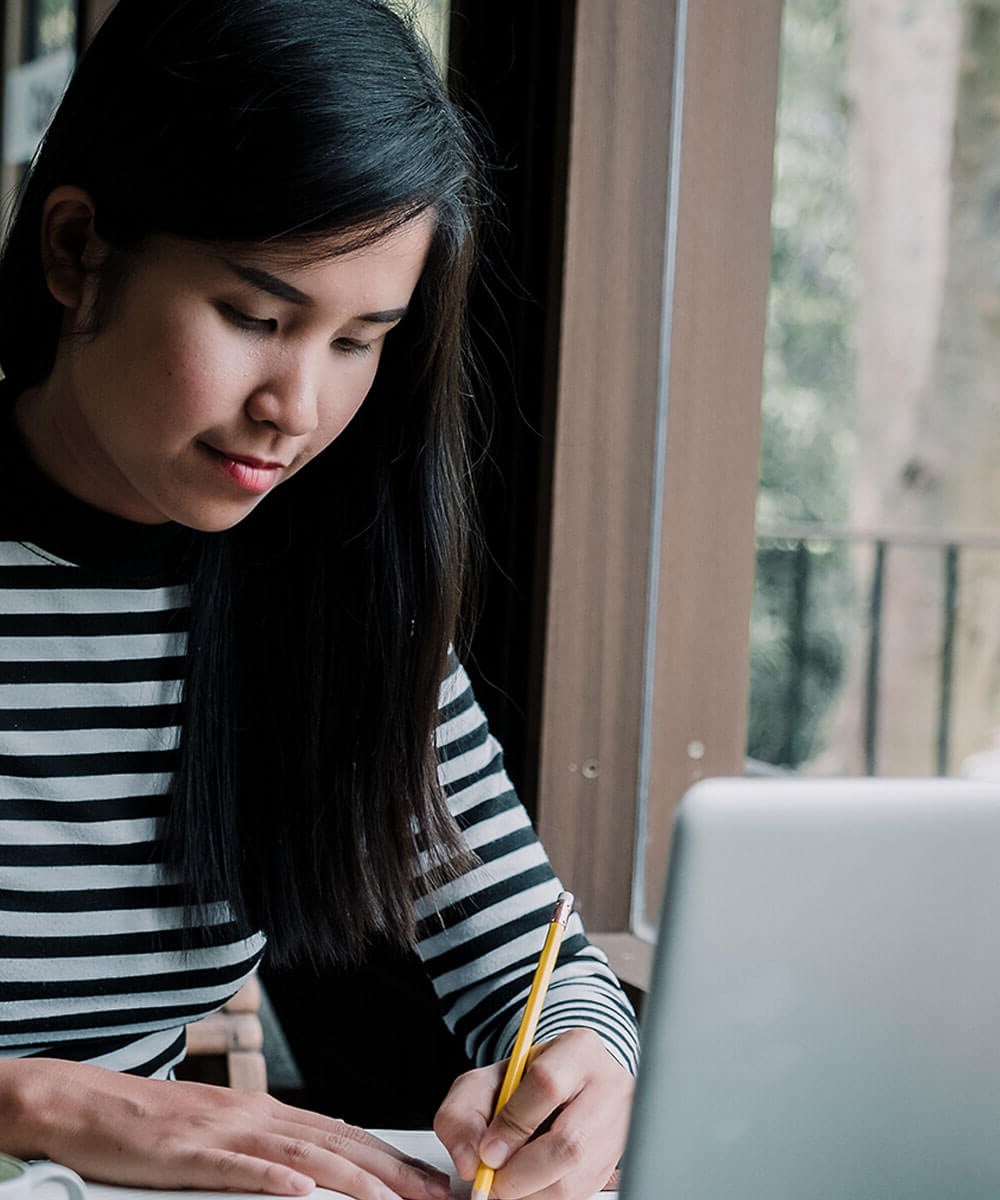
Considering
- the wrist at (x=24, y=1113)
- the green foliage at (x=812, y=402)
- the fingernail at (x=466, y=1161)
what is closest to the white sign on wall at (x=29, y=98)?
the green foliage at (x=812, y=402)

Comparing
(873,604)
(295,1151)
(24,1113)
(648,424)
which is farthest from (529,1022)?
(873,604)

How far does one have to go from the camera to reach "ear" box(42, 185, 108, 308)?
1021 mm

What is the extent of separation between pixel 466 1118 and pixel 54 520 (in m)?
0.53

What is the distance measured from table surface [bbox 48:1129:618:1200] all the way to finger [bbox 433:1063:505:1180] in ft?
0.04

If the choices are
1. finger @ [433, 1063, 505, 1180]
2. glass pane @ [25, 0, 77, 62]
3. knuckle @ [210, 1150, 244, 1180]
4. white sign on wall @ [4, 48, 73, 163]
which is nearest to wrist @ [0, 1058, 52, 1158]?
knuckle @ [210, 1150, 244, 1180]

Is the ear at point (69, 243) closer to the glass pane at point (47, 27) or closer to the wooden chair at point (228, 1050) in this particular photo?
the wooden chair at point (228, 1050)

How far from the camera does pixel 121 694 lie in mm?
1150

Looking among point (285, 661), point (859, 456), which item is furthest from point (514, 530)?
point (859, 456)

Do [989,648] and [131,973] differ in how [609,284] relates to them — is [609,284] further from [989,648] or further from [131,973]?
[989,648]

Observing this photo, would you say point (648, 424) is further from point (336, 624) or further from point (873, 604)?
point (873, 604)

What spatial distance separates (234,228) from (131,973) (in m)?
0.53

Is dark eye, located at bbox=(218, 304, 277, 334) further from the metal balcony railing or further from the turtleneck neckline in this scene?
the metal balcony railing

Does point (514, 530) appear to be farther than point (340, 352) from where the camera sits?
Yes

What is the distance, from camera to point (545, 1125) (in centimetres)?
88
